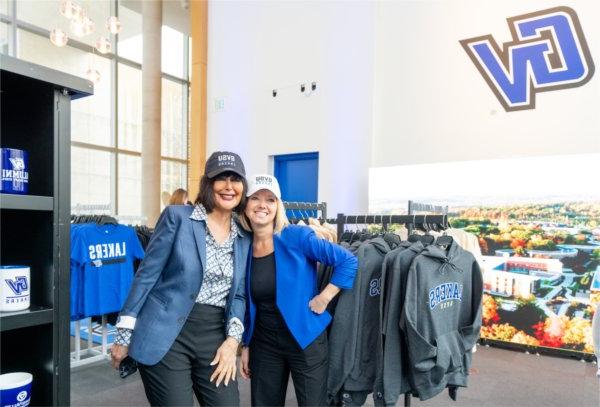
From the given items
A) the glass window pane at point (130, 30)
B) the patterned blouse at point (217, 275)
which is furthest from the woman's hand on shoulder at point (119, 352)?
the glass window pane at point (130, 30)

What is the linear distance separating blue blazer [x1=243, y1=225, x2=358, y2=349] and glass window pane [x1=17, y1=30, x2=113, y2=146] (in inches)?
350

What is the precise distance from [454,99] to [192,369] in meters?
4.69

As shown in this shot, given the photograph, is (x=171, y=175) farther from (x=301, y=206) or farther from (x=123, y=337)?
(x=123, y=337)

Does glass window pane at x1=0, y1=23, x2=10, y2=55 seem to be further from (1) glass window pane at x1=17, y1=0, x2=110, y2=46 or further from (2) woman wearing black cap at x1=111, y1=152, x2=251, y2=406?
(2) woman wearing black cap at x1=111, y1=152, x2=251, y2=406

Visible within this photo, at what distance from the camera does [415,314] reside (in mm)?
1814

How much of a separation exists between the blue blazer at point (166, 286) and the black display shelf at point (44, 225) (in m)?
0.49

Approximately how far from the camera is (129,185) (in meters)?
11.0

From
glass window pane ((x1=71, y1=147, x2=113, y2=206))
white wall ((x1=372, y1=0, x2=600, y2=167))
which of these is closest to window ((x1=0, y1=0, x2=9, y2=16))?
glass window pane ((x1=71, y1=147, x2=113, y2=206))

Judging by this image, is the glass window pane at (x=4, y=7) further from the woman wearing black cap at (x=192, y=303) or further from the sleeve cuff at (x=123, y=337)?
the sleeve cuff at (x=123, y=337)

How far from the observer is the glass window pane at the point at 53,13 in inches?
356

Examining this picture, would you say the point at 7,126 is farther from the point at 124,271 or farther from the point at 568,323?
the point at 568,323

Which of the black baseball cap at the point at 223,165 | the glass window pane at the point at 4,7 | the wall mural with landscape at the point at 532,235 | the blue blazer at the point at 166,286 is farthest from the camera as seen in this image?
the glass window pane at the point at 4,7

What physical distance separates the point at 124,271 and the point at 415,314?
3068 mm

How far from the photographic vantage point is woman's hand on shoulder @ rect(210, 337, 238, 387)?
1.67 metres
